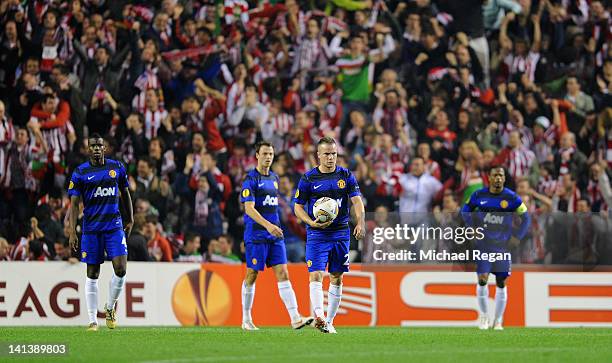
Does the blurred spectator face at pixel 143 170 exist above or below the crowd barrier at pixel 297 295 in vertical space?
above

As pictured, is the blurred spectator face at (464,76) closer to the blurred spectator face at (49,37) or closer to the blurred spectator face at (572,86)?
the blurred spectator face at (572,86)

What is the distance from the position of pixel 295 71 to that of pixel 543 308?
7.15 m

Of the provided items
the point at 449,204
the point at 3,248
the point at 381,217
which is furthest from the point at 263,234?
the point at 3,248

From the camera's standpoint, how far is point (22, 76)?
21.1 meters

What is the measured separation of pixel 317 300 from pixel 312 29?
9.56m

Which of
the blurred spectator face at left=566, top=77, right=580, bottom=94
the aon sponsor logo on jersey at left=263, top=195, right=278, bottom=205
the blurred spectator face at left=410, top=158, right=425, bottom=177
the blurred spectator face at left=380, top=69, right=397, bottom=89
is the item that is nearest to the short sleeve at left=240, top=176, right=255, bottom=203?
the aon sponsor logo on jersey at left=263, top=195, right=278, bottom=205

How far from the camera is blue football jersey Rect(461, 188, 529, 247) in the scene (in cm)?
1648

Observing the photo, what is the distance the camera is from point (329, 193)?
44.5 feet

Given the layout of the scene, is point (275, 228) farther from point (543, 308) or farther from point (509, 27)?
point (509, 27)

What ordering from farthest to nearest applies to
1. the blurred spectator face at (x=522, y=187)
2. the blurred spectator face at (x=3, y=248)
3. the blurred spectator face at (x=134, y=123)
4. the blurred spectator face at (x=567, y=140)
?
the blurred spectator face at (x=134, y=123)
the blurred spectator face at (x=567, y=140)
the blurred spectator face at (x=522, y=187)
the blurred spectator face at (x=3, y=248)

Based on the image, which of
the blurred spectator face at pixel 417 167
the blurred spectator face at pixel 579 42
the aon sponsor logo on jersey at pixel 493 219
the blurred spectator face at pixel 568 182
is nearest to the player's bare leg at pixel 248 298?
the aon sponsor logo on jersey at pixel 493 219

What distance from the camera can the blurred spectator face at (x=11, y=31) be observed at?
21484 mm

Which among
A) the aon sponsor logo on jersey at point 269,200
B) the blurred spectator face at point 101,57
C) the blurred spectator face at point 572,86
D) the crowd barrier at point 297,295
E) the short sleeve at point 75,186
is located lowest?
the crowd barrier at point 297,295

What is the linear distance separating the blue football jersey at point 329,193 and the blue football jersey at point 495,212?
3.39 meters
